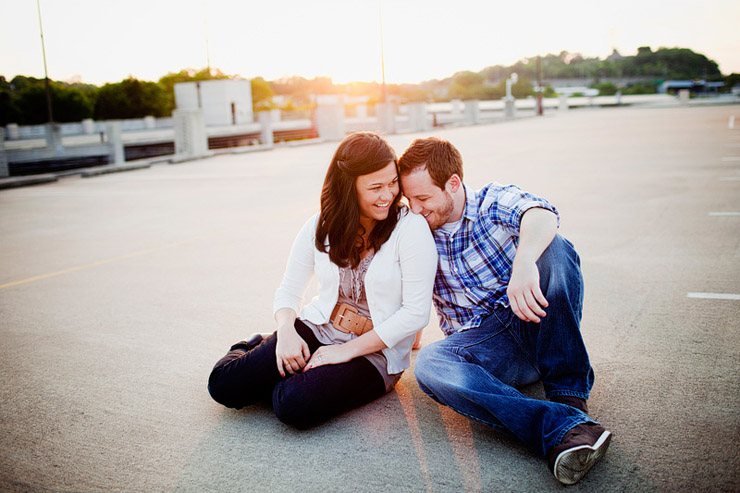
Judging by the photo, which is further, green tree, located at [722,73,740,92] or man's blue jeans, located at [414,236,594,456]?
green tree, located at [722,73,740,92]

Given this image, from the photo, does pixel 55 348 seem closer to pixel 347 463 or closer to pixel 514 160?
pixel 347 463

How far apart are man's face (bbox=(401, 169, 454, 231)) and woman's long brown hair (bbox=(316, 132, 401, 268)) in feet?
0.27

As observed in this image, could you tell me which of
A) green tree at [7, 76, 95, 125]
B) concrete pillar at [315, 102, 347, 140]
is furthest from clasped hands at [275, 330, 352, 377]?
green tree at [7, 76, 95, 125]

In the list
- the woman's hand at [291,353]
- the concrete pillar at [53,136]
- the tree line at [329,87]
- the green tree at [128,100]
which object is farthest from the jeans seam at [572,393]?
the green tree at [128,100]

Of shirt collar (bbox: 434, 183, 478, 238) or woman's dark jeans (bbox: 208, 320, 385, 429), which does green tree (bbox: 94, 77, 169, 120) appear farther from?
shirt collar (bbox: 434, 183, 478, 238)

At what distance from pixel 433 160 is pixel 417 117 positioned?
32.9 metres

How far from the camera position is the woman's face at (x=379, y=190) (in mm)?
2939

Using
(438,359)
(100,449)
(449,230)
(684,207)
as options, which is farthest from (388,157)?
(684,207)

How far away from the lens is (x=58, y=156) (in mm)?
24500

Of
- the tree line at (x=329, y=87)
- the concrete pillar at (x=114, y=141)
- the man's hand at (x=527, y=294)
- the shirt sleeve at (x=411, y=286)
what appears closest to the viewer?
the man's hand at (x=527, y=294)

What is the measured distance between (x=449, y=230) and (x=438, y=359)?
696 mm

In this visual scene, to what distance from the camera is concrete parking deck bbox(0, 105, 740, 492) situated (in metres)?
2.59

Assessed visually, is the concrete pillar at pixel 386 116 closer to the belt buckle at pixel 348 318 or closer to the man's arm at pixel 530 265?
the belt buckle at pixel 348 318

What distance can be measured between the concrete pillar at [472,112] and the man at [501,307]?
122 feet
